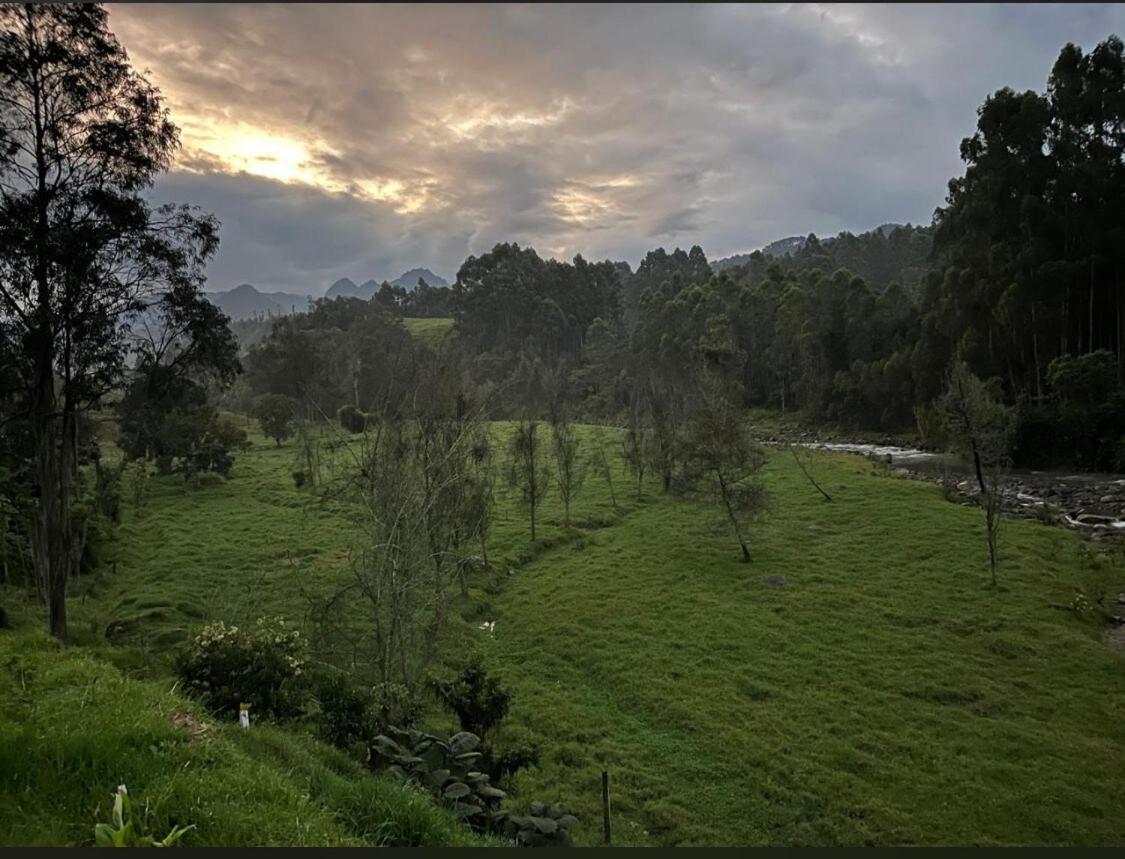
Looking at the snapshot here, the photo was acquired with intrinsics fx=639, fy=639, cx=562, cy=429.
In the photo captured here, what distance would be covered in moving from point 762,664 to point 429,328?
10202cm

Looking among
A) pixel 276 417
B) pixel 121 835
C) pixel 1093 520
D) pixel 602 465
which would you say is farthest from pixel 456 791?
pixel 276 417

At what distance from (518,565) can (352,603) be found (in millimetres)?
7131

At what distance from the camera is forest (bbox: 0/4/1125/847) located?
22.3 ft

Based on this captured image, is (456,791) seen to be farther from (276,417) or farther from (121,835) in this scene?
(276,417)

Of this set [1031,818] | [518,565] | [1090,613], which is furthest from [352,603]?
[1090,613]

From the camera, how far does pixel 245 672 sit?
874 centimetres

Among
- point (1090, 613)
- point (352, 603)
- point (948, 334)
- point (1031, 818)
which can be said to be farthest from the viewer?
point (948, 334)

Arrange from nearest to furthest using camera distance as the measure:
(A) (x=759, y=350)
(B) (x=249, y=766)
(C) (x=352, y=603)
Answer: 1. (B) (x=249, y=766)
2. (C) (x=352, y=603)
3. (A) (x=759, y=350)

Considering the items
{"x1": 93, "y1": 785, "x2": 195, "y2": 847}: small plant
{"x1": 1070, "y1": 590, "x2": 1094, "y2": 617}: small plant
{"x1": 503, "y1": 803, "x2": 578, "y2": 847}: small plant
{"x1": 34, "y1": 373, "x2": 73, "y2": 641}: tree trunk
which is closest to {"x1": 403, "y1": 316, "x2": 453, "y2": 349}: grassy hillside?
{"x1": 34, "y1": 373, "x2": 73, "y2": 641}: tree trunk

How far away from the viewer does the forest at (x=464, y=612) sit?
680cm

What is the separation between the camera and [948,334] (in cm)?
4894

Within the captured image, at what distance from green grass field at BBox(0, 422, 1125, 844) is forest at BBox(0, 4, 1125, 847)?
0.09 meters

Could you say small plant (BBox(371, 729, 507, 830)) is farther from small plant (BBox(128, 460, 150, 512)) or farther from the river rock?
small plant (BBox(128, 460, 150, 512))

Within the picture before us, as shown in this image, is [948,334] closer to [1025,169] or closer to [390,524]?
[1025,169]
